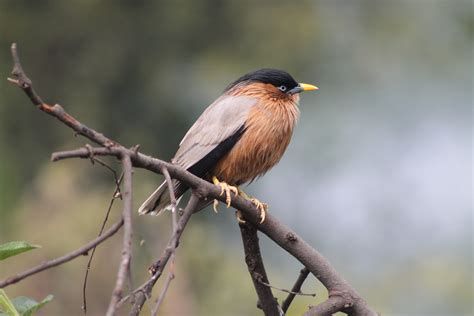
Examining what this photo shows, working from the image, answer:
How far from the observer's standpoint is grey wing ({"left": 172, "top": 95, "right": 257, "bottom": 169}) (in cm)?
417

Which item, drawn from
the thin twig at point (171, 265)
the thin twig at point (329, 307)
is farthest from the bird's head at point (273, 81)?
the thin twig at point (171, 265)

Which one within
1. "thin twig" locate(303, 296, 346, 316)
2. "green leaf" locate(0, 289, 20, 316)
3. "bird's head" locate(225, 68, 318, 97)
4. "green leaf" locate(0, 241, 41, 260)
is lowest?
"green leaf" locate(0, 289, 20, 316)

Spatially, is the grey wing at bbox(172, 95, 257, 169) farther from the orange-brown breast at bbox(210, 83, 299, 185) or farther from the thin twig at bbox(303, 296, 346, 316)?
the thin twig at bbox(303, 296, 346, 316)

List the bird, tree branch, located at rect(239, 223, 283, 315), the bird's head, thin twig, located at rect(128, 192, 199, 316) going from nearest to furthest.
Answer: thin twig, located at rect(128, 192, 199, 316)
tree branch, located at rect(239, 223, 283, 315)
the bird
the bird's head

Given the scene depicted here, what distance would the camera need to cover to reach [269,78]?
15.8 feet

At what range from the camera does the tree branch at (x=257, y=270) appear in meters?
3.05

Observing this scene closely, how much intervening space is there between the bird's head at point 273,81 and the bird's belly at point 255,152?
0.32 m

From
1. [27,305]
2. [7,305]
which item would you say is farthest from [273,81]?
[7,305]

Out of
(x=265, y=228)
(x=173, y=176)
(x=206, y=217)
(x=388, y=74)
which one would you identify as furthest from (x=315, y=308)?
(x=388, y=74)

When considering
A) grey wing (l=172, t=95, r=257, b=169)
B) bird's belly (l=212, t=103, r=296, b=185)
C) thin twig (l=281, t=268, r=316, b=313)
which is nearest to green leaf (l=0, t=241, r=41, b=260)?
thin twig (l=281, t=268, r=316, b=313)

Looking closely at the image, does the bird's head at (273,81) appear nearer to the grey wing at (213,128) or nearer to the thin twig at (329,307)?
the grey wing at (213,128)

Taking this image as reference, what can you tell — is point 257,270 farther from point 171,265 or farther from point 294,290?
point 171,265

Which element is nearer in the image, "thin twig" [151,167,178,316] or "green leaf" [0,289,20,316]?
"thin twig" [151,167,178,316]

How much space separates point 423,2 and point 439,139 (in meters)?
4.42
